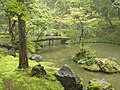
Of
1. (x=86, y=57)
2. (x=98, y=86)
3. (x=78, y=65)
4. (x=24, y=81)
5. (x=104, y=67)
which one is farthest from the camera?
(x=86, y=57)

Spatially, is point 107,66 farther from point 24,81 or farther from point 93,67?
point 24,81

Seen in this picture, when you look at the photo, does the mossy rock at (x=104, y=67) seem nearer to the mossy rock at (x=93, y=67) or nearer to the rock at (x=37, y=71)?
the mossy rock at (x=93, y=67)

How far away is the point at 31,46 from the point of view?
20984 mm

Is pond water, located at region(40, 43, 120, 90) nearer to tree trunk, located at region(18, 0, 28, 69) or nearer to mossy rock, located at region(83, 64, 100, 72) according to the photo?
mossy rock, located at region(83, 64, 100, 72)

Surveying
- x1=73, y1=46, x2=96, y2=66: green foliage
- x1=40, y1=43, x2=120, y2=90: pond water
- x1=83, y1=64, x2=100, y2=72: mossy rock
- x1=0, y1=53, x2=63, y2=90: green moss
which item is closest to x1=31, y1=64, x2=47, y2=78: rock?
x1=0, y1=53, x2=63, y2=90: green moss

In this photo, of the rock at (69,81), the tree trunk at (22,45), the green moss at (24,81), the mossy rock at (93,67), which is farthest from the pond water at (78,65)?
the tree trunk at (22,45)

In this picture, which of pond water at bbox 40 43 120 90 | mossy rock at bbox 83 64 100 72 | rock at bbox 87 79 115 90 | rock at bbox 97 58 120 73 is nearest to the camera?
rock at bbox 87 79 115 90

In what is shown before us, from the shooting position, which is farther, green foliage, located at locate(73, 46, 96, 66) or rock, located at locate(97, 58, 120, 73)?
green foliage, located at locate(73, 46, 96, 66)

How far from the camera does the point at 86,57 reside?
52.8ft

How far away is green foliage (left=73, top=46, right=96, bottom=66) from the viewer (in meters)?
15.4

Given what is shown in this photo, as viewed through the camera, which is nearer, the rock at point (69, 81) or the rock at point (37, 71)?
the rock at point (69, 81)

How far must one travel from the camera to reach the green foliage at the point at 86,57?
50.4 ft

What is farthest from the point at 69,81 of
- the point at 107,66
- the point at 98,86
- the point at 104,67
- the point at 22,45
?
the point at 107,66

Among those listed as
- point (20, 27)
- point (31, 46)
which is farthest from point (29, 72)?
point (31, 46)
